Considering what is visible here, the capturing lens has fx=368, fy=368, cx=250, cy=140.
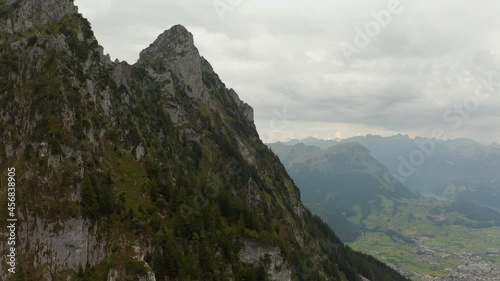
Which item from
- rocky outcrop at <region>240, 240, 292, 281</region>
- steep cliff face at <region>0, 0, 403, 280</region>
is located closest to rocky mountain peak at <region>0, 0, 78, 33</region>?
steep cliff face at <region>0, 0, 403, 280</region>

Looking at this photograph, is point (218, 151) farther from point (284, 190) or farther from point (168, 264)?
point (168, 264)

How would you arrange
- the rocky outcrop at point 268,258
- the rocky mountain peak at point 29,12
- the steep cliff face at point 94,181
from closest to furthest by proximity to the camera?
1. the steep cliff face at point 94,181
2. the rocky mountain peak at point 29,12
3. the rocky outcrop at point 268,258

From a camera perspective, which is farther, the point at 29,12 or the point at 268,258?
the point at 268,258

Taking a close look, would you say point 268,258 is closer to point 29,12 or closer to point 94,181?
point 94,181

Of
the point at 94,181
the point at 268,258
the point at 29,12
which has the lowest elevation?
the point at 268,258

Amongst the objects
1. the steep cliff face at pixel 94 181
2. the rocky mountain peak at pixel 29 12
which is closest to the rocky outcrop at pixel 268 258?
the steep cliff face at pixel 94 181

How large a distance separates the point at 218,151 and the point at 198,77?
53.1 m

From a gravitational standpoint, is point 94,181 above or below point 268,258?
above

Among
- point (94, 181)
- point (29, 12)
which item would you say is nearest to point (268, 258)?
point (94, 181)

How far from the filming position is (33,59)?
81438mm

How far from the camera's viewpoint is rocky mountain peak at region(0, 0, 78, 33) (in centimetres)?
9288

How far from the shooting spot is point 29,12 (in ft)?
315

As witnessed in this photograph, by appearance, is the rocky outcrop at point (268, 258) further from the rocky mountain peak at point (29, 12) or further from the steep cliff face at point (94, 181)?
the rocky mountain peak at point (29, 12)

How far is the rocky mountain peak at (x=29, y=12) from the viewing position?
305 feet
